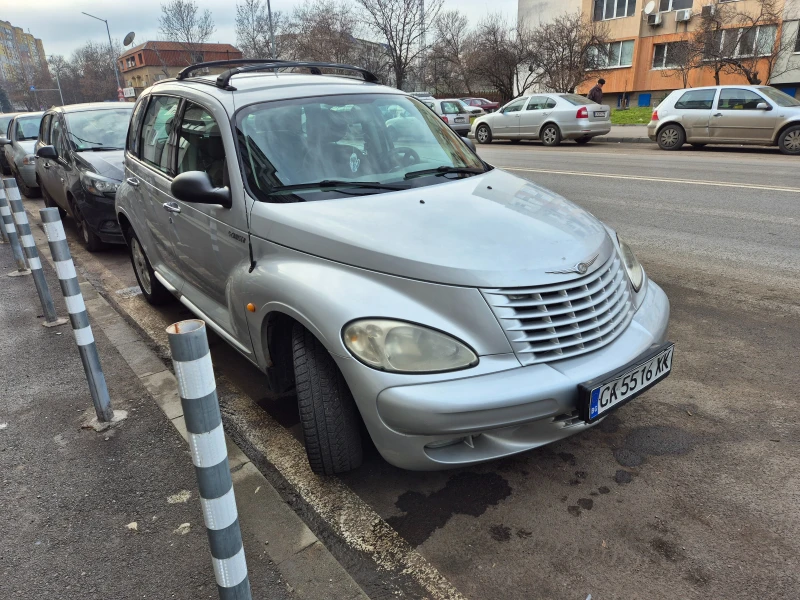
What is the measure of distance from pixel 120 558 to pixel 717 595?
7.51 feet

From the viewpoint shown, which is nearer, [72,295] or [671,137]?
[72,295]

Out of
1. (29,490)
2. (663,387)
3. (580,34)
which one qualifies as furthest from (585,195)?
(580,34)

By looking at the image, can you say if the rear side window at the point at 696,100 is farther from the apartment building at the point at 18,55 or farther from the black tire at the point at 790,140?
the apartment building at the point at 18,55

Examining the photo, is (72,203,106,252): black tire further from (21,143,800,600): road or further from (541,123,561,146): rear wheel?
(541,123,561,146): rear wheel

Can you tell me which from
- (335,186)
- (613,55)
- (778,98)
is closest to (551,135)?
(778,98)

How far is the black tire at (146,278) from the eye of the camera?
16.6ft

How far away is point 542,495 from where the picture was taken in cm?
270

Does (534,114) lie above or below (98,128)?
below

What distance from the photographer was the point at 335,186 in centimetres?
310

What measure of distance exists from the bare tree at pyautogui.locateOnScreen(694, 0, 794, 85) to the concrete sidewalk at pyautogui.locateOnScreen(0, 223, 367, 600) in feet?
103

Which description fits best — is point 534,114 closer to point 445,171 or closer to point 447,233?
point 445,171

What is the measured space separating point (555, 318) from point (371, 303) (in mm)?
753

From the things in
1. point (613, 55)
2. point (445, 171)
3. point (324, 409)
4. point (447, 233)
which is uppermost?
point (613, 55)

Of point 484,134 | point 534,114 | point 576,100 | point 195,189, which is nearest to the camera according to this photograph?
point 195,189
